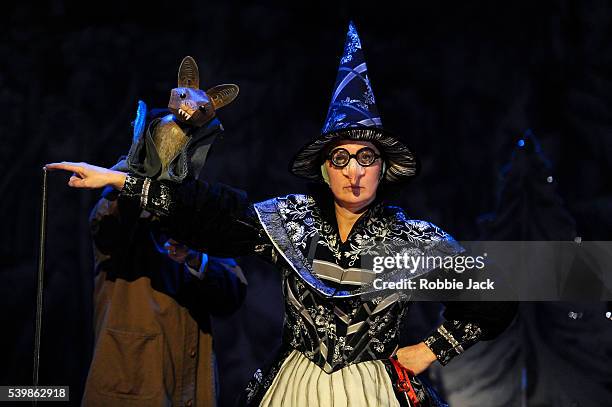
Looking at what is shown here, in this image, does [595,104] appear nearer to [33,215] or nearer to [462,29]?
[462,29]

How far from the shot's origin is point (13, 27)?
122 inches

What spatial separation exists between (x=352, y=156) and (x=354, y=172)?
46 millimetres

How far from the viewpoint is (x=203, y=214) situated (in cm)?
209

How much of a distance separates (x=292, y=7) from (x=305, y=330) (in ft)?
5.06

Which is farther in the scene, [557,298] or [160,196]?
[557,298]

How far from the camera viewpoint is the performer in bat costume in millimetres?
2232

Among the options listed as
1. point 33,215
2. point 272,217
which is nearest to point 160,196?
point 272,217

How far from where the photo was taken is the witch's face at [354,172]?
2.14 meters

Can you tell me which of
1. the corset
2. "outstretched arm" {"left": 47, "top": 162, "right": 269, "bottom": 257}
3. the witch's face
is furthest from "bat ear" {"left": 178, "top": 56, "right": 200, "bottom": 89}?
the corset

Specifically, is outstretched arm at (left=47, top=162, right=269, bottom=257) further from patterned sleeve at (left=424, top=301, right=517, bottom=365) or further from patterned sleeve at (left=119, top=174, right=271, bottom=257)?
Result: patterned sleeve at (left=424, top=301, right=517, bottom=365)

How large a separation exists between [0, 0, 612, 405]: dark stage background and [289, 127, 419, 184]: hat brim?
0.92 meters

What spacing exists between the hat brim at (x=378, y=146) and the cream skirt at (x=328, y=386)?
52 cm

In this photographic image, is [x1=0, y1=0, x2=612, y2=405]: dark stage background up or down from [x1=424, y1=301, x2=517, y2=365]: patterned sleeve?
up

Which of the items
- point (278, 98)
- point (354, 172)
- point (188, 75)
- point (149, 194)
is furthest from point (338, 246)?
point (278, 98)
